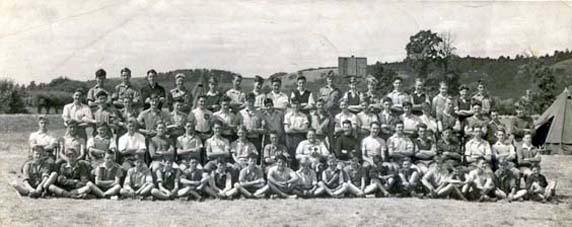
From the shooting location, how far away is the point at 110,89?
21.2 ft

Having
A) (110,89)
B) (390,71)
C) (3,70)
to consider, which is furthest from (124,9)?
(390,71)

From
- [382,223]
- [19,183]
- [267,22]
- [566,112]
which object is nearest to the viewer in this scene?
[382,223]

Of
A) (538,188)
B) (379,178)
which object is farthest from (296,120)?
(538,188)

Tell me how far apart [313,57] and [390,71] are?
2.84ft

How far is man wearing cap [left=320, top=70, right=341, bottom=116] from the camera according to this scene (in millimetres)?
6758

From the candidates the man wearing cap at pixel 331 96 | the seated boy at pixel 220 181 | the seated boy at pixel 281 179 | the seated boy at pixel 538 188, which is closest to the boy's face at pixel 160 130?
the seated boy at pixel 220 181

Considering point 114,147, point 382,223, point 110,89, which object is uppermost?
point 110,89

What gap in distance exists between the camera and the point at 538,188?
6.17 meters

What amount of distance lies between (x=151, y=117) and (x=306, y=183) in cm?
156

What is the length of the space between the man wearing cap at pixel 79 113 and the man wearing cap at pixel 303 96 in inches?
76.5

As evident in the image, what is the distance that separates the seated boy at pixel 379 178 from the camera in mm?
6125

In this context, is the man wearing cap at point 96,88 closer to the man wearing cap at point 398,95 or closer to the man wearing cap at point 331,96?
the man wearing cap at point 331,96

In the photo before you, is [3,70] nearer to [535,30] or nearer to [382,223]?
[382,223]

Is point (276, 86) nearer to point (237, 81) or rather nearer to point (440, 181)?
point (237, 81)
